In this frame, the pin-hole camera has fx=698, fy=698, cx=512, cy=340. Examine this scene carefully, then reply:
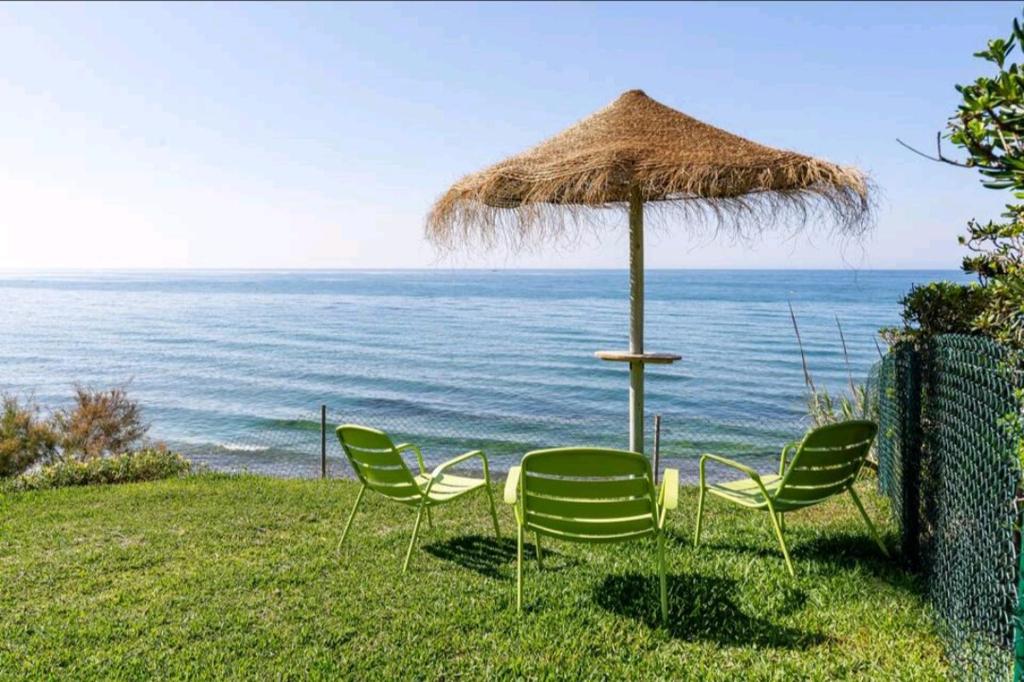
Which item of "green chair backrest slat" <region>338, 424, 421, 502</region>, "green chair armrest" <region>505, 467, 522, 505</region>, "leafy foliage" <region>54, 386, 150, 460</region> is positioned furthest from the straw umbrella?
"leafy foliage" <region>54, 386, 150, 460</region>

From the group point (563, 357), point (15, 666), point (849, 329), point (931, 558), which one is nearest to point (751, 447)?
point (931, 558)

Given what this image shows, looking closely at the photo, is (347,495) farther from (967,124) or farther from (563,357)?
(563,357)

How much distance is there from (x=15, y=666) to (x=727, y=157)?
4877mm

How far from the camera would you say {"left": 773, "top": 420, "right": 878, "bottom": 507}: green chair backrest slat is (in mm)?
4227

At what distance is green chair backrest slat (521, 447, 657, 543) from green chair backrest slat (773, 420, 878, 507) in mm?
1039

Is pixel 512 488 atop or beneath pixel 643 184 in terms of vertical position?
beneath

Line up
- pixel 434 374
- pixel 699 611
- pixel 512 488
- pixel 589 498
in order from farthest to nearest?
pixel 434 374
pixel 512 488
pixel 589 498
pixel 699 611

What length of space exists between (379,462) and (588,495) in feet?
5.22

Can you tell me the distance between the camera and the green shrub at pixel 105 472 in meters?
7.42

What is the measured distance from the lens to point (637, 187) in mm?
5008

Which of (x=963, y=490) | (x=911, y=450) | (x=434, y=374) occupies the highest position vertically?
(x=963, y=490)

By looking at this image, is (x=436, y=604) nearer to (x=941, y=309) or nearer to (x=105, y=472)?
(x=941, y=309)

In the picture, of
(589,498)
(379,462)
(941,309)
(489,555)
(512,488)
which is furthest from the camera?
(489,555)

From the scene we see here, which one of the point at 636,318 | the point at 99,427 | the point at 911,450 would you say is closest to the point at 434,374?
the point at 99,427
